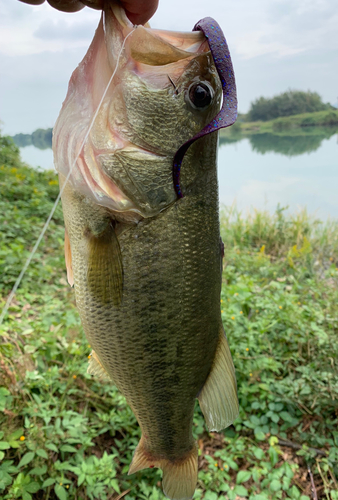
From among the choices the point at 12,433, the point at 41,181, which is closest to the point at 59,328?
the point at 12,433

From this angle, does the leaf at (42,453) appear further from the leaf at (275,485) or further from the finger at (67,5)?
the finger at (67,5)

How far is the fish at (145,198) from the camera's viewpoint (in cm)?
97

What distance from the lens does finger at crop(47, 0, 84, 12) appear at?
100 cm

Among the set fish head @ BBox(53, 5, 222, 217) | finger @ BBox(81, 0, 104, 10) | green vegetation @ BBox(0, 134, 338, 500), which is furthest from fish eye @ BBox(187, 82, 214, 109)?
green vegetation @ BBox(0, 134, 338, 500)

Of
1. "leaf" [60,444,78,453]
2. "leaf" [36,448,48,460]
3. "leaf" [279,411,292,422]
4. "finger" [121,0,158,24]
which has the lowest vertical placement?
"leaf" [279,411,292,422]

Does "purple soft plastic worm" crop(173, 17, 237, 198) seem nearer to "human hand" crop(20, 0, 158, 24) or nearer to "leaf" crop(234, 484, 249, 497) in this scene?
"human hand" crop(20, 0, 158, 24)

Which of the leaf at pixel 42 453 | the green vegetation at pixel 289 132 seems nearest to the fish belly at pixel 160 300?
the leaf at pixel 42 453

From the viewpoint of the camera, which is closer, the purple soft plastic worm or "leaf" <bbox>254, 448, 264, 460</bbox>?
the purple soft plastic worm

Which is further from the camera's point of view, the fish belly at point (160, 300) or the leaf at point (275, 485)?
the leaf at point (275, 485)

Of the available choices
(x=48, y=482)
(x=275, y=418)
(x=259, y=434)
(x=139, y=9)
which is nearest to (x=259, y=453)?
(x=259, y=434)

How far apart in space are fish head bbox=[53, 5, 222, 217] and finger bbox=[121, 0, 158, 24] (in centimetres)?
4

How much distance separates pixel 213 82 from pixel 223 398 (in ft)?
3.57

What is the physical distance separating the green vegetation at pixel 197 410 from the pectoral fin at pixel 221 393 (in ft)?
3.37

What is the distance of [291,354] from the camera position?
2984 millimetres
